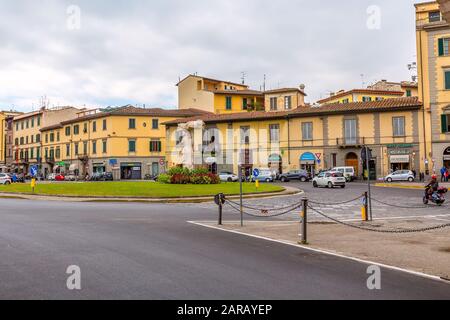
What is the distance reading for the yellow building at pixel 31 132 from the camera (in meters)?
81.8

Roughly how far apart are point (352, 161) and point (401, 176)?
25.6ft

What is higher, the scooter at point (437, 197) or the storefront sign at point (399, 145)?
the storefront sign at point (399, 145)

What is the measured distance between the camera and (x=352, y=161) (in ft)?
161

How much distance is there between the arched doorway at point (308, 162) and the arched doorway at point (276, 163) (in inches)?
109

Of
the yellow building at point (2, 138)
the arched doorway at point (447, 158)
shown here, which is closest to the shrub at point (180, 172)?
the arched doorway at point (447, 158)

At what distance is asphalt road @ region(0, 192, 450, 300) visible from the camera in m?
5.67

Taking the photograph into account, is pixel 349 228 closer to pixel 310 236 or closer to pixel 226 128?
pixel 310 236

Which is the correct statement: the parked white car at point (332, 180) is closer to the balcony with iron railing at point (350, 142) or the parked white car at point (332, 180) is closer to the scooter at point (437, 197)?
the balcony with iron railing at point (350, 142)

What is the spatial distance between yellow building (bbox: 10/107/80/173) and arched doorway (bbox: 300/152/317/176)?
50.1 metres

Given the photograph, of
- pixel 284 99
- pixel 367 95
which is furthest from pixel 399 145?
pixel 367 95

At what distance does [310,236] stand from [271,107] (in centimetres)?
5029

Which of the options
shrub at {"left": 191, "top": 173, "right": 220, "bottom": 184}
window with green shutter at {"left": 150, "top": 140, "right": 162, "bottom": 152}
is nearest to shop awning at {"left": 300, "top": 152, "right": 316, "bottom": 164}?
shrub at {"left": 191, "top": 173, "right": 220, "bottom": 184}

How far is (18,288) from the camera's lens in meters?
5.73

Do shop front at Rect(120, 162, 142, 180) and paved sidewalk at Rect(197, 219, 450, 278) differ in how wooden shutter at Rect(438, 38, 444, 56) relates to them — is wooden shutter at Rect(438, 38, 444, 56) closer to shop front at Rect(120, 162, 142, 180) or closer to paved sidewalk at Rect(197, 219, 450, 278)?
paved sidewalk at Rect(197, 219, 450, 278)
